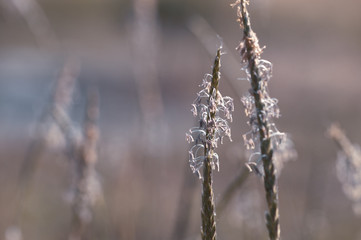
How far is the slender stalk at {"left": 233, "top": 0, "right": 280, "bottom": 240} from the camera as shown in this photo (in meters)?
0.52

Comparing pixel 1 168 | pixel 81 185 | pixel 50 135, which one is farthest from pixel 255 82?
pixel 1 168

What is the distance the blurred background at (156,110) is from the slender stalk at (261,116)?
1.58 ft

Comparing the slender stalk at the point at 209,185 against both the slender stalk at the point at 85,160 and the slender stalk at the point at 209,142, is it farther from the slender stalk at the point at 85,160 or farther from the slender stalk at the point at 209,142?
the slender stalk at the point at 85,160

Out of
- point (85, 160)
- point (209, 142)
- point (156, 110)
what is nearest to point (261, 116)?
point (209, 142)

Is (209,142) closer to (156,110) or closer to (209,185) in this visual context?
(209,185)

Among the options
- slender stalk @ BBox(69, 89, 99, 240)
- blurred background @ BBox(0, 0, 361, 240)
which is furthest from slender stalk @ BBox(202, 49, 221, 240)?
slender stalk @ BBox(69, 89, 99, 240)

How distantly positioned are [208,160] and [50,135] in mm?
1062

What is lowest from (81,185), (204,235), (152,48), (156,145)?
(204,235)

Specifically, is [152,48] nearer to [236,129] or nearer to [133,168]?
[133,168]

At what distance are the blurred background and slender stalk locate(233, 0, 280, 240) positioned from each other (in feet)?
1.58

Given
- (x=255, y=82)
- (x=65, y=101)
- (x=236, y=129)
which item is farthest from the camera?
(x=236, y=129)

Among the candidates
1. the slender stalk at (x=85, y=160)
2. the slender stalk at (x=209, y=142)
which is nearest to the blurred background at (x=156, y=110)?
the slender stalk at (x=85, y=160)

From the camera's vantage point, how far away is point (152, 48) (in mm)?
2477

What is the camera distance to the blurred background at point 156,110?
1624 mm
